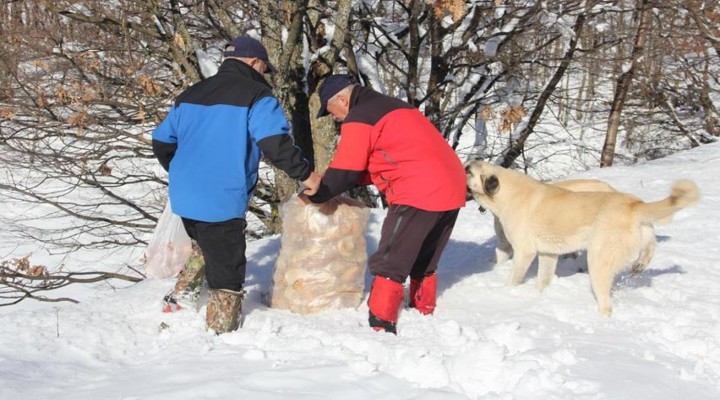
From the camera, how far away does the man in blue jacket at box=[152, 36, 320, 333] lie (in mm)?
3760

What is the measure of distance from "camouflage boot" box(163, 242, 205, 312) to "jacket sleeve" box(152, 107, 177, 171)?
734mm

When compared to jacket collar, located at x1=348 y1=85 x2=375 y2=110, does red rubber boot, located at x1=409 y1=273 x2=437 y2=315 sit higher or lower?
lower

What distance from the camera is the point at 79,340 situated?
3729 millimetres

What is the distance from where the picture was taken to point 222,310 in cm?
396

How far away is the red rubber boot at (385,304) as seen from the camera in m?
4.08

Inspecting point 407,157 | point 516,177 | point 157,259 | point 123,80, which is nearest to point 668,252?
point 516,177

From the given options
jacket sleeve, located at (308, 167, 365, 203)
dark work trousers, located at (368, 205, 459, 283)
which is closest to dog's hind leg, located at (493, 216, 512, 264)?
dark work trousers, located at (368, 205, 459, 283)

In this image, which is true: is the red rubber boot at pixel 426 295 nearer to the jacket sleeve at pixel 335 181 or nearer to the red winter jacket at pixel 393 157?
the red winter jacket at pixel 393 157

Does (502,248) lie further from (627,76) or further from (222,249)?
(627,76)

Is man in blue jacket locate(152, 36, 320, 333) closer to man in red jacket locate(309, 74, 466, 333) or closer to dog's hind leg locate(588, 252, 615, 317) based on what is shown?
man in red jacket locate(309, 74, 466, 333)

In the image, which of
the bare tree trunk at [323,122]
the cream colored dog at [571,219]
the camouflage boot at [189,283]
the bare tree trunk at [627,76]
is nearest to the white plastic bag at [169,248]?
the camouflage boot at [189,283]

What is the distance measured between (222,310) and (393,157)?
1527mm

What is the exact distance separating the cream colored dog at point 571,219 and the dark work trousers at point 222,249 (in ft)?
7.66

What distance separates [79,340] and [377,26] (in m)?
7.02
